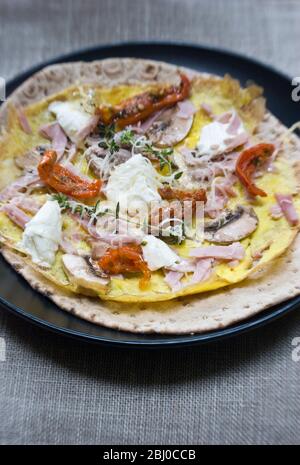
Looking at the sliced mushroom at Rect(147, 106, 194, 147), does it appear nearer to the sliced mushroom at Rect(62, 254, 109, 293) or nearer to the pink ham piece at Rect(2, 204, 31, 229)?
the pink ham piece at Rect(2, 204, 31, 229)

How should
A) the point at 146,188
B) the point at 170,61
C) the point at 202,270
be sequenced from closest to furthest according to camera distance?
the point at 202,270, the point at 146,188, the point at 170,61

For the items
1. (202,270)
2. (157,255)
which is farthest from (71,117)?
(202,270)

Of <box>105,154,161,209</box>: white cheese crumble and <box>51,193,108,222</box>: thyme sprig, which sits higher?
<box>105,154,161,209</box>: white cheese crumble

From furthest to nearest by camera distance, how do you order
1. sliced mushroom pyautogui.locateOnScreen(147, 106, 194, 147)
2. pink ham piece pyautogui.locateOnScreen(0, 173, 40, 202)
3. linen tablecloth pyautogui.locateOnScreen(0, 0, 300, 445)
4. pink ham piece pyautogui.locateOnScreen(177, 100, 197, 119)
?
pink ham piece pyautogui.locateOnScreen(177, 100, 197, 119) → sliced mushroom pyautogui.locateOnScreen(147, 106, 194, 147) → pink ham piece pyautogui.locateOnScreen(0, 173, 40, 202) → linen tablecloth pyautogui.locateOnScreen(0, 0, 300, 445)

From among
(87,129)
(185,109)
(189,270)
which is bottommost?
(189,270)

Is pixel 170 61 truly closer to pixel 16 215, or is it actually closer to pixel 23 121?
pixel 23 121

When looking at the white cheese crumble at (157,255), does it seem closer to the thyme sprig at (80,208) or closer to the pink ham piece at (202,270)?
the pink ham piece at (202,270)

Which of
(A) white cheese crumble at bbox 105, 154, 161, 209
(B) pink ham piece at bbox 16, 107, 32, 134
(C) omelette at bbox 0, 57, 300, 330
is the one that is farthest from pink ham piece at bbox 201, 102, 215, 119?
(B) pink ham piece at bbox 16, 107, 32, 134
